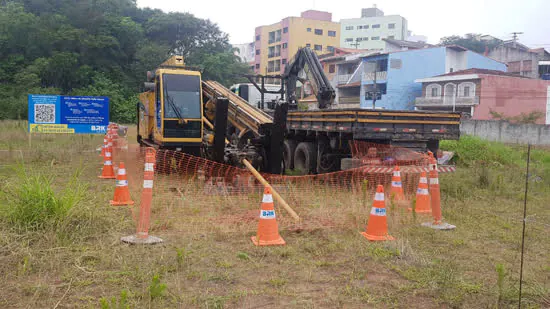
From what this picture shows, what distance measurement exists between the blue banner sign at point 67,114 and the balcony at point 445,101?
→ 1185 inches

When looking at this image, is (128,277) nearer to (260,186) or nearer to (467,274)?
(467,274)

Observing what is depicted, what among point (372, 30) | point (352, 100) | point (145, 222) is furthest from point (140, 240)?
point (372, 30)

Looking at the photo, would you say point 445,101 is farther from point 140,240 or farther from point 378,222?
point 140,240

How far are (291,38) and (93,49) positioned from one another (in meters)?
31.6

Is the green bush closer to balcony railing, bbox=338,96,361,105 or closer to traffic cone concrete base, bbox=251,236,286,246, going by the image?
traffic cone concrete base, bbox=251,236,286,246

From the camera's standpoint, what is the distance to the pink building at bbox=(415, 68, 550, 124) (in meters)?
36.5

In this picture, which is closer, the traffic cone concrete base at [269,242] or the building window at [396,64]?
the traffic cone concrete base at [269,242]

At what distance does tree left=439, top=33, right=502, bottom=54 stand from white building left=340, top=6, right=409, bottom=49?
11950 mm

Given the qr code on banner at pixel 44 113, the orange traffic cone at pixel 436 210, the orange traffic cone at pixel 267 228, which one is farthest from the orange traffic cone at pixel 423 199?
the qr code on banner at pixel 44 113

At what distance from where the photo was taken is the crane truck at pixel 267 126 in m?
9.35

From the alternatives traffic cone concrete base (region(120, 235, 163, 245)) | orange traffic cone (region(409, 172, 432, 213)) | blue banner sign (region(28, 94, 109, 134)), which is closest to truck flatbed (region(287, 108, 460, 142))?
orange traffic cone (region(409, 172, 432, 213))

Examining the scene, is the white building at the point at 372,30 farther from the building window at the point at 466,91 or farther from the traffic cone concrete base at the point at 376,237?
the traffic cone concrete base at the point at 376,237

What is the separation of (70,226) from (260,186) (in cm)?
369

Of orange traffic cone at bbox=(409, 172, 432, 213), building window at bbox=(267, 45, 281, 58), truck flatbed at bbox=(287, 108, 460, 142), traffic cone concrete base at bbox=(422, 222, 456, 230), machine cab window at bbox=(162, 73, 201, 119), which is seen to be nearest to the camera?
traffic cone concrete base at bbox=(422, 222, 456, 230)
